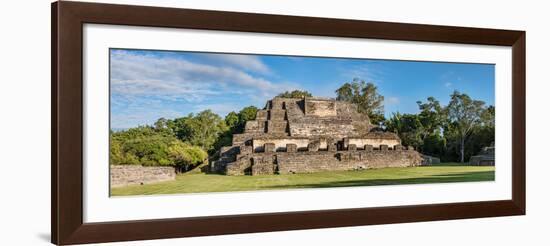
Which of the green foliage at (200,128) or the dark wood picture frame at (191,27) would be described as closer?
the dark wood picture frame at (191,27)

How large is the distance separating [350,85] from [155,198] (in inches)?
104

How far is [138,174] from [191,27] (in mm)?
1659

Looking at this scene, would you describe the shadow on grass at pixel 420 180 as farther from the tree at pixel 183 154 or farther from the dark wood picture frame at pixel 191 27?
the tree at pixel 183 154

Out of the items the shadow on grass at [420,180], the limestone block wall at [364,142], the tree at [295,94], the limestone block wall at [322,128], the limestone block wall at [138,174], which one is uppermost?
the tree at [295,94]

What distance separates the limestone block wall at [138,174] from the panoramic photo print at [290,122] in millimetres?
11

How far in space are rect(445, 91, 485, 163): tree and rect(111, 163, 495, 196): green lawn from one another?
30 centimetres

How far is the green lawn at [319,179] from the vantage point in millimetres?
6402

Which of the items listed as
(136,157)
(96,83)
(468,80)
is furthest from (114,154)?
(468,80)

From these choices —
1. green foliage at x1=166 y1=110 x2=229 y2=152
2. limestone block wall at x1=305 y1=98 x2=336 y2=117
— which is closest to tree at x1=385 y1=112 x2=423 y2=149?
limestone block wall at x1=305 y1=98 x2=336 y2=117

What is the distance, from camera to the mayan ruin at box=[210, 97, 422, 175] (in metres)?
6.78

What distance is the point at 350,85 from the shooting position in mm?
7059

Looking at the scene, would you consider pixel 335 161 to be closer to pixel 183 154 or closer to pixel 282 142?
pixel 282 142

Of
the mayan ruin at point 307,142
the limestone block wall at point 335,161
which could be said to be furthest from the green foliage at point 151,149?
the limestone block wall at point 335,161

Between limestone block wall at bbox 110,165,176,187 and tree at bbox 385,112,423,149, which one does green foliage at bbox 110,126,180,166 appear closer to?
limestone block wall at bbox 110,165,176,187
